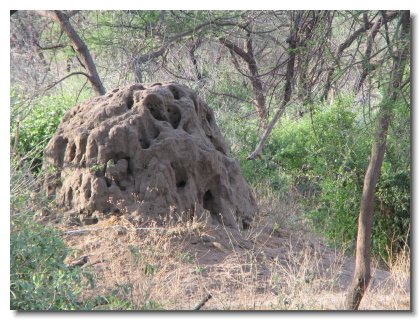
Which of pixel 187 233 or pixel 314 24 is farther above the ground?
pixel 314 24

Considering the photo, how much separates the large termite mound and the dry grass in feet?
0.57

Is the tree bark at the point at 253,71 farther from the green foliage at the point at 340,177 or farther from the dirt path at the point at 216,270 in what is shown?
the dirt path at the point at 216,270

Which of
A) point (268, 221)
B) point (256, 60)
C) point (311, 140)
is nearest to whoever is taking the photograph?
point (268, 221)

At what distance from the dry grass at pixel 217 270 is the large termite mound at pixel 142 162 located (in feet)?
0.57

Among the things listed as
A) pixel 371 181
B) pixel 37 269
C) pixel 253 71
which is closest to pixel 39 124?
pixel 253 71

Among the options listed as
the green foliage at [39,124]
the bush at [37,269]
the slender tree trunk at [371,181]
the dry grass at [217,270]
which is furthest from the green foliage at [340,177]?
the bush at [37,269]

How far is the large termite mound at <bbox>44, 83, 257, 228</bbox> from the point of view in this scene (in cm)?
610

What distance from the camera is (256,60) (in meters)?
10.2

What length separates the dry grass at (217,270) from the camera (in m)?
5.03

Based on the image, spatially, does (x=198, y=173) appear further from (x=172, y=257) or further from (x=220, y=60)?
(x=220, y=60)

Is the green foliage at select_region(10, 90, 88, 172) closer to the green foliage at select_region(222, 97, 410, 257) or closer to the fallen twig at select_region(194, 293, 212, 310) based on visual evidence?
the green foliage at select_region(222, 97, 410, 257)

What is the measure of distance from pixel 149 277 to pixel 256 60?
5.37m

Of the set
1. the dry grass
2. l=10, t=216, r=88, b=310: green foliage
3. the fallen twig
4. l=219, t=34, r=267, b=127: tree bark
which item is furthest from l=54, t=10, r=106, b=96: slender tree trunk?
the fallen twig

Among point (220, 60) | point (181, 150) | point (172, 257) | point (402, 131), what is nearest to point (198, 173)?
point (181, 150)
